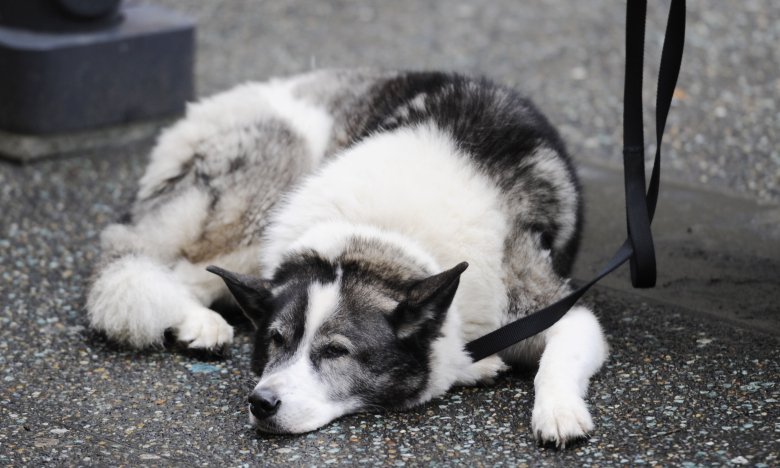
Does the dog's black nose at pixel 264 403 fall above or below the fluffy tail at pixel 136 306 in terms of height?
above

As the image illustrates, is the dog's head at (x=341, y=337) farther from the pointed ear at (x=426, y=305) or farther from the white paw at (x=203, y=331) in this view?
the white paw at (x=203, y=331)

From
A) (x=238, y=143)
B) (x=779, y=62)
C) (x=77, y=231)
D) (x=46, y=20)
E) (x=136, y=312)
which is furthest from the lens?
(x=779, y=62)

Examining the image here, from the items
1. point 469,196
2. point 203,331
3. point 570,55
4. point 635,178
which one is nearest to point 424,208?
point 469,196

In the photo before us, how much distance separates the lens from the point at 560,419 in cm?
321

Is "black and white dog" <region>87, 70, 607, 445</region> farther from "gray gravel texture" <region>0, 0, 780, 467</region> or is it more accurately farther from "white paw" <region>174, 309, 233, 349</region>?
"gray gravel texture" <region>0, 0, 780, 467</region>

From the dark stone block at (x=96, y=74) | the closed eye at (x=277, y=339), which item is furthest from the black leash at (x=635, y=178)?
the dark stone block at (x=96, y=74)

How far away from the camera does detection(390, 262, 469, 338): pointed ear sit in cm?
325

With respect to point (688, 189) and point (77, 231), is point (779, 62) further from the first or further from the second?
point (77, 231)

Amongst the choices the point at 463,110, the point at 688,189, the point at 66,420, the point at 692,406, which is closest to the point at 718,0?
the point at 688,189

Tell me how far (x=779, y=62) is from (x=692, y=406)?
4839 mm

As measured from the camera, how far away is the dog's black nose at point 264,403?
315cm

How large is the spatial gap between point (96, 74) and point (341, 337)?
139 inches

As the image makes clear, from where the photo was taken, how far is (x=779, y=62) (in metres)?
7.47

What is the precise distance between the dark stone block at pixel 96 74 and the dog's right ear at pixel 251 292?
9.99 ft
